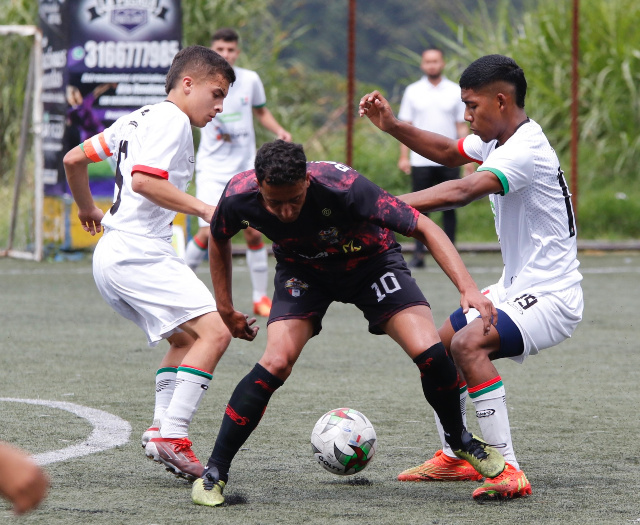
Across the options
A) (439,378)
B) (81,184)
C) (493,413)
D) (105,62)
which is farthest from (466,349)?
(105,62)

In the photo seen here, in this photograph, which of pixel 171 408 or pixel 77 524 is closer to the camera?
pixel 77 524

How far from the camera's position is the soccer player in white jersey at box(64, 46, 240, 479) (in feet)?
14.5

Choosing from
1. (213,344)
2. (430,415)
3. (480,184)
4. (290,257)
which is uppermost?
(480,184)

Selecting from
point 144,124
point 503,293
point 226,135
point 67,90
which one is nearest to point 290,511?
point 503,293

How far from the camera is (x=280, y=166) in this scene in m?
3.88

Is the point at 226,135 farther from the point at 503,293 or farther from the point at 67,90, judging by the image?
the point at 503,293

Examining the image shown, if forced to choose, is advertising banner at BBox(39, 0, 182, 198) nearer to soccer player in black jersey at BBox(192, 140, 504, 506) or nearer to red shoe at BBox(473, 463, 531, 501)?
soccer player in black jersey at BBox(192, 140, 504, 506)

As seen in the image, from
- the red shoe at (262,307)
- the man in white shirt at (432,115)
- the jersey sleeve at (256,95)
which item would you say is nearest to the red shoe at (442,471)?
the red shoe at (262,307)

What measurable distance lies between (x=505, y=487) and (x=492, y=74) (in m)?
1.54

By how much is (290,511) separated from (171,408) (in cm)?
76

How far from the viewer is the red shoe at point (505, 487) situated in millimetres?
4082

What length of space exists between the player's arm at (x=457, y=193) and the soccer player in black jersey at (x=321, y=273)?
0.50ft

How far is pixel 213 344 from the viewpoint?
14.8ft

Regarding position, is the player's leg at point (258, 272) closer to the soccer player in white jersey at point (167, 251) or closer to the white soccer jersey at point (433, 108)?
the white soccer jersey at point (433, 108)
